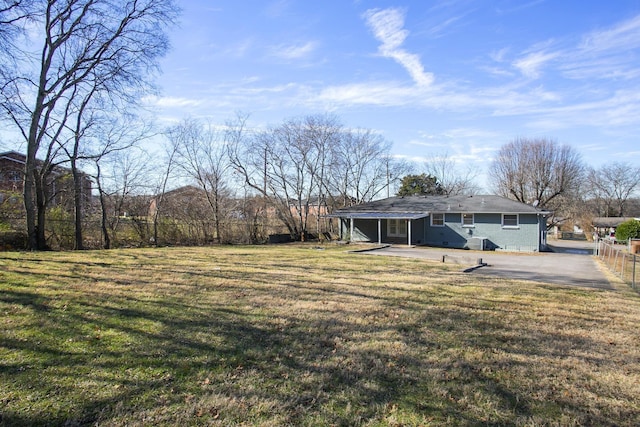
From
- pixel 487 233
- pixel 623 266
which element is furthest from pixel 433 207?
pixel 623 266

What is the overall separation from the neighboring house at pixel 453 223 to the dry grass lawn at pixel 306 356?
47.1 feet

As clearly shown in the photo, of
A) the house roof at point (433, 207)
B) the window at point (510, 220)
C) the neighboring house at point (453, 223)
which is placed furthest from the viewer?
the house roof at point (433, 207)

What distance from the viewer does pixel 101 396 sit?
3100 mm

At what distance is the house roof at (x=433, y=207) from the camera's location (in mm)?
21703

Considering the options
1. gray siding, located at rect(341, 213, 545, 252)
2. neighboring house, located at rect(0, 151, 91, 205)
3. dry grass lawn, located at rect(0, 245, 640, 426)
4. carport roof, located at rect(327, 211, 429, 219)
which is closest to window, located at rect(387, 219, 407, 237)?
gray siding, located at rect(341, 213, 545, 252)

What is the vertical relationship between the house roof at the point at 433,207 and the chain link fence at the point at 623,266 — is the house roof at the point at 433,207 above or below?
above

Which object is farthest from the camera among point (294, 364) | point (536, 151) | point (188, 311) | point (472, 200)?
point (536, 151)

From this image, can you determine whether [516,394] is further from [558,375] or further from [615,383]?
[615,383]

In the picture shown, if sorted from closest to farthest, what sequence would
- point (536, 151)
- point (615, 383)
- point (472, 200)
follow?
point (615, 383)
point (472, 200)
point (536, 151)

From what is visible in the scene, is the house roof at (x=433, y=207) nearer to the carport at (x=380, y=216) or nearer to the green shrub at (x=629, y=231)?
the carport at (x=380, y=216)

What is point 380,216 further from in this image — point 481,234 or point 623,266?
point 623,266

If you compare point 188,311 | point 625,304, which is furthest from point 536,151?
point 188,311

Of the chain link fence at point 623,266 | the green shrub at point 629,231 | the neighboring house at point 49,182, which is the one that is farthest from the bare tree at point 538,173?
the neighboring house at point 49,182

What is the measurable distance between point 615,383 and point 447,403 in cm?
193
